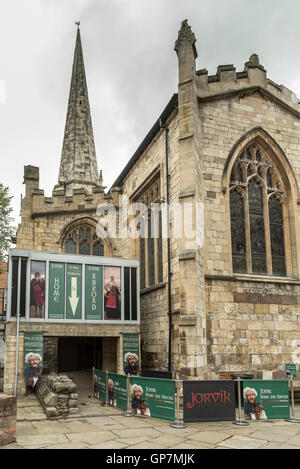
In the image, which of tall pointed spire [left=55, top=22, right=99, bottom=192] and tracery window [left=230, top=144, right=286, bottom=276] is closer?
tracery window [left=230, top=144, right=286, bottom=276]

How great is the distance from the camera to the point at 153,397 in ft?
32.0

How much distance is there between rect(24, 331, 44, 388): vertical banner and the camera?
12266 millimetres

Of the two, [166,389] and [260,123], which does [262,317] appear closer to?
[166,389]

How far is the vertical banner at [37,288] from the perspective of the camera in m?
12.9

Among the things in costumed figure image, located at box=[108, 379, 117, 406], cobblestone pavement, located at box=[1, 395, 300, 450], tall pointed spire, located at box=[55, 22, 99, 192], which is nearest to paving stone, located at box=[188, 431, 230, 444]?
cobblestone pavement, located at box=[1, 395, 300, 450]

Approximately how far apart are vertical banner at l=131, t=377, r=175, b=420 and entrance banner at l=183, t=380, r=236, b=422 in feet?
1.12

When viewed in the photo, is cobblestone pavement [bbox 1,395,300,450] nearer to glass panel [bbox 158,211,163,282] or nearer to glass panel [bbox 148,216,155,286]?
glass panel [bbox 158,211,163,282]

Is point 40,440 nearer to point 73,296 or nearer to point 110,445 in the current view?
point 110,445

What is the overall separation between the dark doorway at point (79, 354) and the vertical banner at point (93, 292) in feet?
16.3

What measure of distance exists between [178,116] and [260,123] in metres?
3.06

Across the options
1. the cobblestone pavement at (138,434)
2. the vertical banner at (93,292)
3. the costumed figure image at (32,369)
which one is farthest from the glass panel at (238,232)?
the costumed figure image at (32,369)

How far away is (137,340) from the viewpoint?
13969mm

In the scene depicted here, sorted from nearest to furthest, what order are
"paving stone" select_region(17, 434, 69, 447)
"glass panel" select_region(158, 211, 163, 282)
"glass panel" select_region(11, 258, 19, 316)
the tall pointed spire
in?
1. "paving stone" select_region(17, 434, 69, 447)
2. "glass panel" select_region(11, 258, 19, 316)
3. "glass panel" select_region(158, 211, 163, 282)
4. the tall pointed spire
